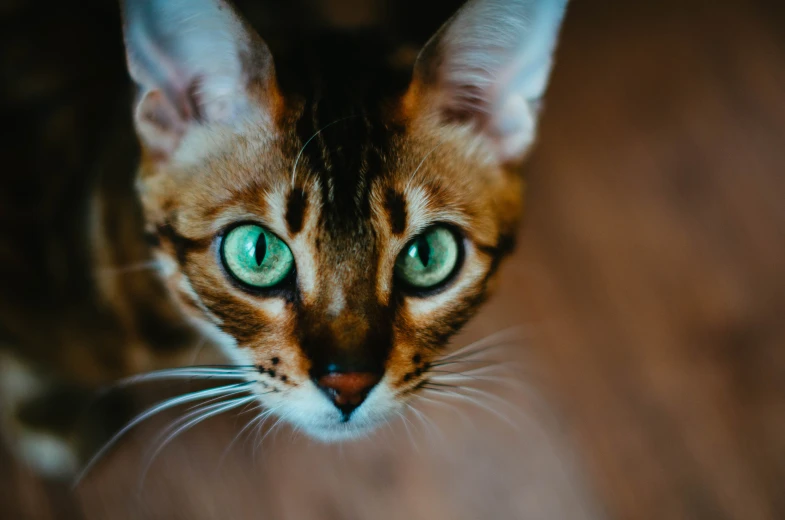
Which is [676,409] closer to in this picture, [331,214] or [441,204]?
[441,204]

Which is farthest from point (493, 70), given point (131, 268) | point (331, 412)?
point (131, 268)

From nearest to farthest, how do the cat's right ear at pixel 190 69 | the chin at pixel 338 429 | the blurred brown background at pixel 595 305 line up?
the cat's right ear at pixel 190 69 → the chin at pixel 338 429 → the blurred brown background at pixel 595 305

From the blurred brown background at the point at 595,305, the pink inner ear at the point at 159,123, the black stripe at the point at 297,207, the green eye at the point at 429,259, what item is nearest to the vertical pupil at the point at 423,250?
the green eye at the point at 429,259

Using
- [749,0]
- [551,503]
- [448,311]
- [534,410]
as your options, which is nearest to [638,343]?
[534,410]

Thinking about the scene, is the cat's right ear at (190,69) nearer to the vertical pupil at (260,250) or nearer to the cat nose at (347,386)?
the vertical pupil at (260,250)

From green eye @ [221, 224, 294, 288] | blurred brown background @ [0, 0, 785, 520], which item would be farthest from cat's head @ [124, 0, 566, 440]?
blurred brown background @ [0, 0, 785, 520]

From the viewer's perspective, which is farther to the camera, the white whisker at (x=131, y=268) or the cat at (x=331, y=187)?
the white whisker at (x=131, y=268)
